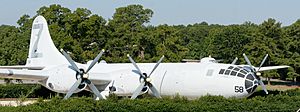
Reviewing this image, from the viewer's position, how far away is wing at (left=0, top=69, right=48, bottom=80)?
28.1 meters

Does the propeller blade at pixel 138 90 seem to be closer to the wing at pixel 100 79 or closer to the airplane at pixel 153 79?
the airplane at pixel 153 79

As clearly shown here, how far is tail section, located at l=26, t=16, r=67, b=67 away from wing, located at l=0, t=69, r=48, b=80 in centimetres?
526

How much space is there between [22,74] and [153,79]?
702 cm

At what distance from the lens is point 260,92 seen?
31.5 metres

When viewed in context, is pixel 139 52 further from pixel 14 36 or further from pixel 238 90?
pixel 238 90

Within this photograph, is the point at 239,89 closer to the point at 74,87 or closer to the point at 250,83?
the point at 250,83

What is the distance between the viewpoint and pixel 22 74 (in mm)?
28969

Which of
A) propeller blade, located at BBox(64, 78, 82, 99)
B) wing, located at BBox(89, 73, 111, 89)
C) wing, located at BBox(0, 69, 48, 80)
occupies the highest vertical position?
wing, located at BBox(0, 69, 48, 80)

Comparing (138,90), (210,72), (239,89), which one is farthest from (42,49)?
(239,89)

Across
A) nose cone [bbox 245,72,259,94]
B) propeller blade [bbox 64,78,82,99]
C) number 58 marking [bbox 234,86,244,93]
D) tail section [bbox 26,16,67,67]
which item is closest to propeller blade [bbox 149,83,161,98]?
propeller blade [bbox 64,78,82,99]

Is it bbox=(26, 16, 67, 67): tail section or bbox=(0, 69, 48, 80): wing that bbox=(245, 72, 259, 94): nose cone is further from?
bbox=(26, 16, 67, 67): tail section

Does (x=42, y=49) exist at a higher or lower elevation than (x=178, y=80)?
higher

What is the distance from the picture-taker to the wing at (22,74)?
28094 millimetres

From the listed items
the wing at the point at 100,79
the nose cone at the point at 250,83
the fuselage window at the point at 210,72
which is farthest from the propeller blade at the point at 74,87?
the nose cone at the point at 250,83
